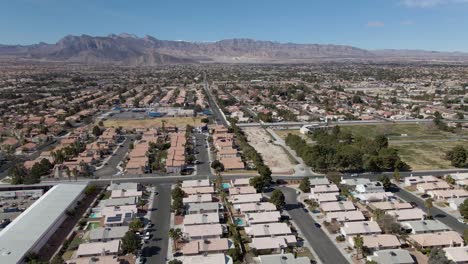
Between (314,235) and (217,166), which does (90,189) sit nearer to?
(217,166)

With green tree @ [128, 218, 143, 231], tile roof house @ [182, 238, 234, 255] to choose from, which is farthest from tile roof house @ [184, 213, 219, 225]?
green tree @ [128, 218, 143, 231]

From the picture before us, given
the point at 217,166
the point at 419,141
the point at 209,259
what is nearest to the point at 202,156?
the point at 217,166

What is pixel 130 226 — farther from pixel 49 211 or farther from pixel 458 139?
pixel 458 139

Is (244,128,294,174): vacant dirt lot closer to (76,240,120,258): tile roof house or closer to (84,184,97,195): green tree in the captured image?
(84,184,97,195): green tree

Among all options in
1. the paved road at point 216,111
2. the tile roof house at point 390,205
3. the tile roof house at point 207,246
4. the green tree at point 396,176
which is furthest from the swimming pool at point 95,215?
the paved road at point 216,111

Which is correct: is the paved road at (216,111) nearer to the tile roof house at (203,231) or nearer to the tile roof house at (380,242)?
the tile roof house at (203,231)
